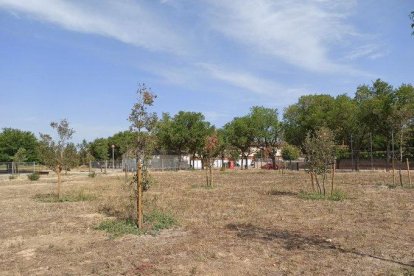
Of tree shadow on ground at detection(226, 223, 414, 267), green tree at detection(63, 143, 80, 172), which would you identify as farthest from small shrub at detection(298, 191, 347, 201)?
green tree at detection(63, 143, 80, 172)

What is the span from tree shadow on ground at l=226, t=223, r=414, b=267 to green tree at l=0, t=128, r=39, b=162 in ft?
218

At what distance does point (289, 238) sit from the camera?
1020 centimetres

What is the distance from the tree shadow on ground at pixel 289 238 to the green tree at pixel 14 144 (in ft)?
218

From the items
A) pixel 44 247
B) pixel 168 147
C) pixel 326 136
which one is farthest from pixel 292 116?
pixel 44 247

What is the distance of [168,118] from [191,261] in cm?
7182

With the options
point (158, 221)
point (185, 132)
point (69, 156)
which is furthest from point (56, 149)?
point (185, 132)

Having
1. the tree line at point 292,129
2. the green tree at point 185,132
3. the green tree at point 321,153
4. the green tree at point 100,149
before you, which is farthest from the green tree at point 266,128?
the green tree at point 321,153

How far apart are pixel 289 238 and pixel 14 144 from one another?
236 ft

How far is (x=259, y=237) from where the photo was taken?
10.3m

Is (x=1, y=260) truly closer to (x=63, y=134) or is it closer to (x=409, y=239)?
(x=409, y=239)

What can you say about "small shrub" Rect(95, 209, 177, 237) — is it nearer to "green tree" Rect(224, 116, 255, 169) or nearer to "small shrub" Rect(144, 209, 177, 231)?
"small shrub" Rect(144, 209, 177, 231)

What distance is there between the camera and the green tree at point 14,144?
71.8m

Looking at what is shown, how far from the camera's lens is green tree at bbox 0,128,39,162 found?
71750 mm

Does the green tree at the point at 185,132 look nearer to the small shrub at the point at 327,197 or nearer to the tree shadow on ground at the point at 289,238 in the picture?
the small shrub at the point at 327,197
